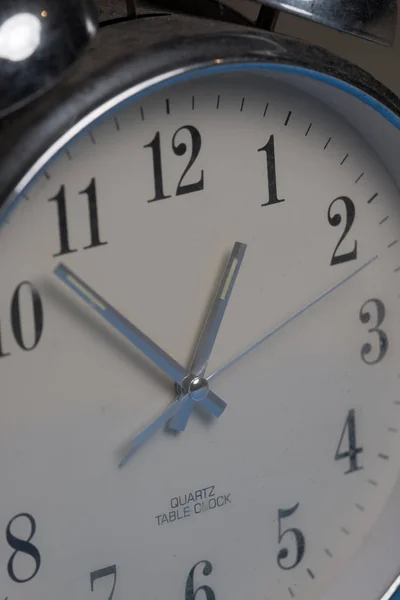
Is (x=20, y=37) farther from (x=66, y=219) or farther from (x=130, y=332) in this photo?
(x=130, y=332)

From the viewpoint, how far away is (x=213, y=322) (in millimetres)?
957

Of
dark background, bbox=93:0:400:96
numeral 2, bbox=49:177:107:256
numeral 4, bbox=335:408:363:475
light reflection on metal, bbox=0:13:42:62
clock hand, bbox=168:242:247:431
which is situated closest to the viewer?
light reflection on metal, bbox=0:13:42:62

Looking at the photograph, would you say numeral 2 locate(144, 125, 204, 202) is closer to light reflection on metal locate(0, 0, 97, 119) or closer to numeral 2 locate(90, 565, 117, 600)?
light reflection on metal locate(0, 0, 97, 119)

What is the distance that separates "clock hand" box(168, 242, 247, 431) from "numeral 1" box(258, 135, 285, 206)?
55 mm

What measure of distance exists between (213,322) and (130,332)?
9cm

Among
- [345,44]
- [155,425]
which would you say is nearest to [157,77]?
[155,425]

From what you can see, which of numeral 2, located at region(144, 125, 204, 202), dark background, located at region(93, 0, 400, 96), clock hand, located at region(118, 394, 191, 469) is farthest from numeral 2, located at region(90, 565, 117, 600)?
dark background, located at region(93, 0, 400, 96)

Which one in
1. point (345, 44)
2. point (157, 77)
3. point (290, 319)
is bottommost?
point (290, 319)

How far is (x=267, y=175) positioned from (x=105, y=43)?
0.69 ft

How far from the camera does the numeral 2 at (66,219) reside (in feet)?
2.80

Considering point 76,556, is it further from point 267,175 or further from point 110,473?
point 267,175

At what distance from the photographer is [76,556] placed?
0.95m

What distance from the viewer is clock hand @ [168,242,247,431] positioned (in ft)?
3.13

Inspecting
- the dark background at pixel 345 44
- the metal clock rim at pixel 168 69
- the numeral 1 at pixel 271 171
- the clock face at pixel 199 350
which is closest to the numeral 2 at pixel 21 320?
the clock face at pixel 199 350
